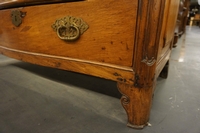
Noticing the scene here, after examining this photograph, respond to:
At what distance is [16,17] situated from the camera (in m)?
0.80

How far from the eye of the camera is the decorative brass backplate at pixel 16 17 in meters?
0.77

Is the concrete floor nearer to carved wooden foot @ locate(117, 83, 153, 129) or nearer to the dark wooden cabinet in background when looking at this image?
carved wooden foot @ locate(117, 83, 153, 129)

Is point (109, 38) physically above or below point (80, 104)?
above

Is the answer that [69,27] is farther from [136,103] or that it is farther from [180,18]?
[180,18]

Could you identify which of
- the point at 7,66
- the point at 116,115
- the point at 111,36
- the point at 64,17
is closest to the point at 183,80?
the point at 116,115

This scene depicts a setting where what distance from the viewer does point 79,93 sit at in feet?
2.91

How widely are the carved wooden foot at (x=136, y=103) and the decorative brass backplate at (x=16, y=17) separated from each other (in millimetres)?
620

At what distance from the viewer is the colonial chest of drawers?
19.1 inches

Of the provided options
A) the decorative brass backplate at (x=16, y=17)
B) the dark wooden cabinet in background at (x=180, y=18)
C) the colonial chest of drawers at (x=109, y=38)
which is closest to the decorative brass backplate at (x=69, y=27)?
the colonial chest of drawers at (x=109, y=38)

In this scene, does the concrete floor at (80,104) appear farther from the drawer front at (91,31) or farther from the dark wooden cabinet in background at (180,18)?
the dark wooden cabinet in background at (180,18)

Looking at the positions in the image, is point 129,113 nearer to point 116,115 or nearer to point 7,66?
point 116,115

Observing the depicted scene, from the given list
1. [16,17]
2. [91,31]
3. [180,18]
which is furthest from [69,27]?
[180,18]

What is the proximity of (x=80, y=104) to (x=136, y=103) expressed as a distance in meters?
0.32

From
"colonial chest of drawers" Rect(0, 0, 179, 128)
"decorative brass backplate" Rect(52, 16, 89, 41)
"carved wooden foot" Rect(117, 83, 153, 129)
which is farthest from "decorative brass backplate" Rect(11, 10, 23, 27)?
"carved wooden foot" Rect(117, 83, 153, 129)
